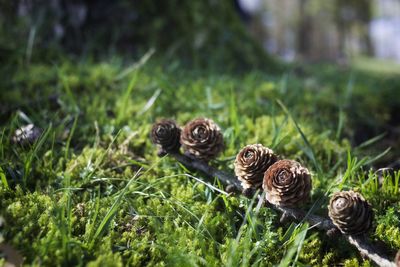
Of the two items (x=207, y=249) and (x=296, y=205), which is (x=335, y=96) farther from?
(x=207, y=249)

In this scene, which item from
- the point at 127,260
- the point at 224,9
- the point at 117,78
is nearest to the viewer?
the point at 127,260

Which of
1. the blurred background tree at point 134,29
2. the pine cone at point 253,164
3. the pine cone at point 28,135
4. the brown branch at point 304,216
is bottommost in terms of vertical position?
the brown branch at point 304,216

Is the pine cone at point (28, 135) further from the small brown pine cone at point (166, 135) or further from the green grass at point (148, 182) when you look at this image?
the small brown pine cone at point (166, 135)

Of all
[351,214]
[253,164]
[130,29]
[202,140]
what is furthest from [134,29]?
[351,214]

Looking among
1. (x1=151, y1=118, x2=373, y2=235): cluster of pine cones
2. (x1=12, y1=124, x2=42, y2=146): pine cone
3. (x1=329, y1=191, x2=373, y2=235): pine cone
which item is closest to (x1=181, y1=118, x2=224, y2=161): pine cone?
(x1=151, y1=118, x2=373, y2=235): cluster of pine cones

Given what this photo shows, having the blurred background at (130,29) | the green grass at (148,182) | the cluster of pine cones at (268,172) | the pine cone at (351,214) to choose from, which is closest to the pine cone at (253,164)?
the cluster of pine cones at (268,172)

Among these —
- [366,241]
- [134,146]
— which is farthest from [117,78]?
[366,241]

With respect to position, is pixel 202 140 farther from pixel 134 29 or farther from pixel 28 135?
pixel 134 29
